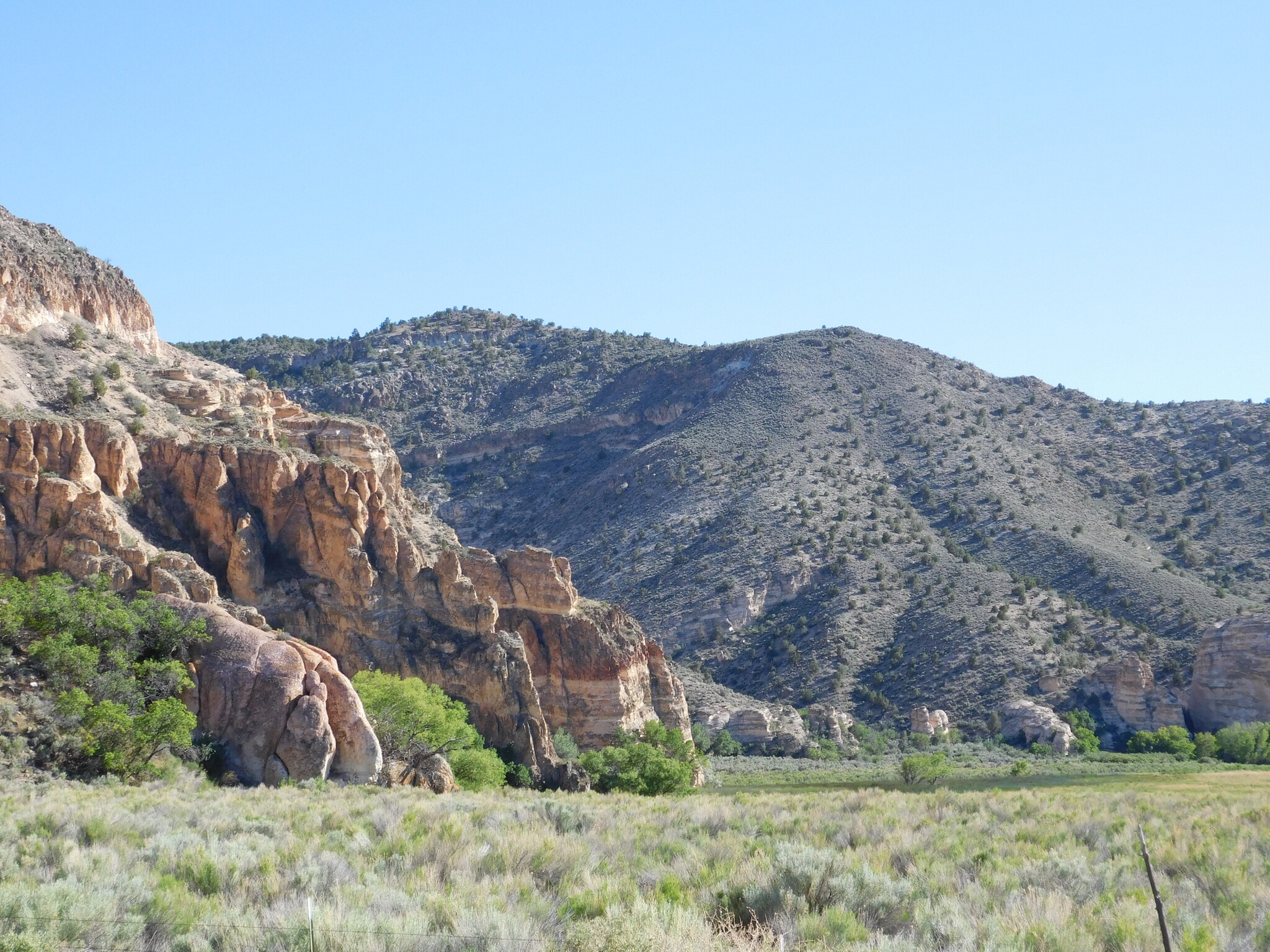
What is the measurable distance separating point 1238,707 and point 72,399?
69.7m

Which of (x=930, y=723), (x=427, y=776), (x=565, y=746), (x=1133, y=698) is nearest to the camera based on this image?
(x=427, y=776)

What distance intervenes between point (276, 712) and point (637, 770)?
19.7 meters

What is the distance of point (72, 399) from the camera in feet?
158

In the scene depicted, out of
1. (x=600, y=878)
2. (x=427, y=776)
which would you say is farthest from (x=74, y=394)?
(x=600, y=878)

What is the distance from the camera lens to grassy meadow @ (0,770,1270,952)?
1070 cm

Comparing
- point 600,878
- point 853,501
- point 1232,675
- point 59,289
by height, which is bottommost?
point 1232,675

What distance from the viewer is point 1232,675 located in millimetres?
70062

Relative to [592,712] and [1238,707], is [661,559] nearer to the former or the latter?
[592,712]

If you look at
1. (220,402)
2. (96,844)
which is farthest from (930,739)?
(96,844)

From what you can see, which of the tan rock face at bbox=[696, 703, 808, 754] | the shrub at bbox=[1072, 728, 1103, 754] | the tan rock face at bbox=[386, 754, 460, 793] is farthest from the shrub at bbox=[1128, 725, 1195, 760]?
the tan rock face at bbox=[386, 754, 460, 793]

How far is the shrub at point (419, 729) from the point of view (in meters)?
40.6

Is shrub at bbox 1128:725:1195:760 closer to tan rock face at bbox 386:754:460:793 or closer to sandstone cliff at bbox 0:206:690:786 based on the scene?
sandstone cliff at bbox 0:206:690:786

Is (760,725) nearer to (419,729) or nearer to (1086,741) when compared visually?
(1086,741)

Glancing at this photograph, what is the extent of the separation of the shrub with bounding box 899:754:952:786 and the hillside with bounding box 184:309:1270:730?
14094 mm
